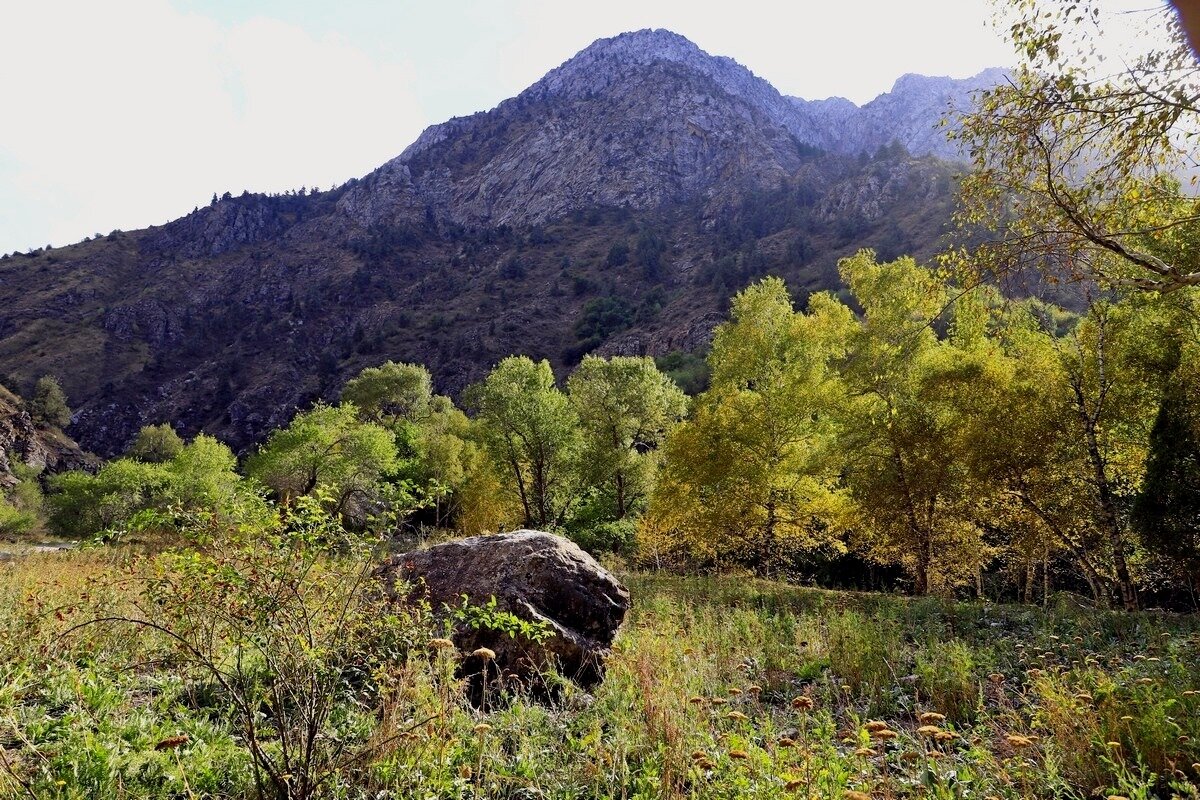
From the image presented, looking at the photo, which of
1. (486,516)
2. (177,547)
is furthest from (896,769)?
(486,516)

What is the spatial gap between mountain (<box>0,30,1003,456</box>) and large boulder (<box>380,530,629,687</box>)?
7961cm

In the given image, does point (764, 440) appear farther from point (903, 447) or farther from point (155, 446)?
point (155, 446)

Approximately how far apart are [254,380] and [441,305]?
40890 mm

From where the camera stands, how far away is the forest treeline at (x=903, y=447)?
12805mm

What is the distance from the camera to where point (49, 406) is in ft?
295

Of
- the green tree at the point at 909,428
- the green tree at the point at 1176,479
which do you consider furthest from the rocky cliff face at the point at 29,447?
the green tree at the point at 1176,479

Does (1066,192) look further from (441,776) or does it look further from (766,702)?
(441,776)

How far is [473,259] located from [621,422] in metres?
129

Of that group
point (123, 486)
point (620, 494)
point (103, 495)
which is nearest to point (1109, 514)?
point (620, 494)

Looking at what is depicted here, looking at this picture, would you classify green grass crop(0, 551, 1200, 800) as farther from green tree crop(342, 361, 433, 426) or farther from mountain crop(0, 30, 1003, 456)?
mountain crop(0, 30, 1003, 456)

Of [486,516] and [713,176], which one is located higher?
[713,176]

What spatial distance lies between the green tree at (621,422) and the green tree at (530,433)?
112 cm

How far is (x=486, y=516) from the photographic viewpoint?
107ft

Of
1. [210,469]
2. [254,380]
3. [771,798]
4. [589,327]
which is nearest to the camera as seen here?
[771,798]
